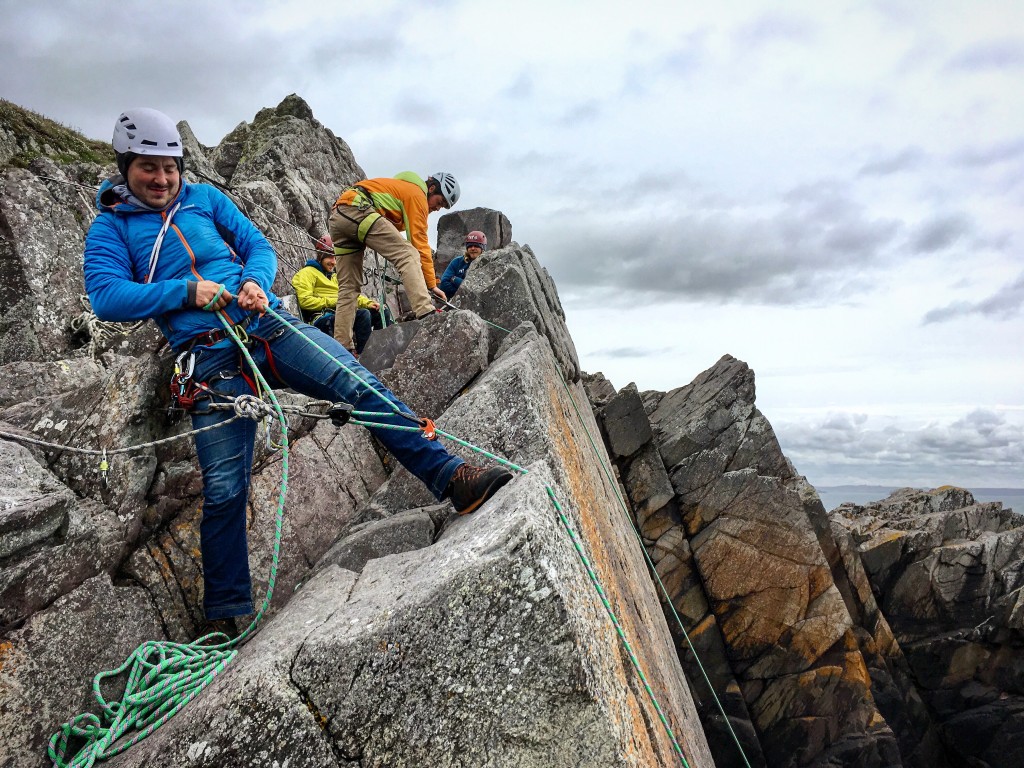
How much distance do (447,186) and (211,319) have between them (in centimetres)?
712

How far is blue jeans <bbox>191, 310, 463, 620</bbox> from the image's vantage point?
5676 millimetres

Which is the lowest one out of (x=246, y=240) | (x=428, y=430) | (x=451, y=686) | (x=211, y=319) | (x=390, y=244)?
(x=451, y=686)

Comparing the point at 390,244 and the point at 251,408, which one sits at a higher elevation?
the point at 390,244

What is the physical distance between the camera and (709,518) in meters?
20.8

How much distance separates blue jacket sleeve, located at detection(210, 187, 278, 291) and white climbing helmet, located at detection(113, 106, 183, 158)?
0.75 m

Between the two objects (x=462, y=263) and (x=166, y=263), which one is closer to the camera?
(x=166, y=263)

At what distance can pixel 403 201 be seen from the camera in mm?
11289

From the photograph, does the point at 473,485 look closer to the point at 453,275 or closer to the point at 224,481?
the point at 224,481

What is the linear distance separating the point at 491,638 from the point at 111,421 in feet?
17.8

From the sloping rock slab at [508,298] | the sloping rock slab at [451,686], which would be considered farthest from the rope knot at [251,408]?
the sloping rock slab at [508,298]

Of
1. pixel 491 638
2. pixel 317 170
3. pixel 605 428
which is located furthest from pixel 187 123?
pixel 491 638

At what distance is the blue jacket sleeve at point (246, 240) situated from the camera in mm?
6312

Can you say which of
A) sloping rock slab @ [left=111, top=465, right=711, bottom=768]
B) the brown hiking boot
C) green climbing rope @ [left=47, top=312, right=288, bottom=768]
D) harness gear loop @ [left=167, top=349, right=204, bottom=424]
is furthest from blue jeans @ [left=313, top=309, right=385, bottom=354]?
sloping rock slab @ [left=111, top=465, right=711, bottom=768]


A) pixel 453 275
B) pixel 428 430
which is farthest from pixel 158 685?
pixel 453 275
